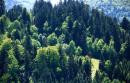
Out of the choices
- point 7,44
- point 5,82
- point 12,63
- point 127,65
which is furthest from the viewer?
point 127,65

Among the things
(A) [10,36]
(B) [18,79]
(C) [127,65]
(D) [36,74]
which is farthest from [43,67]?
(C) [127,65]

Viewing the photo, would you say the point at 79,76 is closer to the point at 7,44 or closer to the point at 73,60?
the point at 73,60

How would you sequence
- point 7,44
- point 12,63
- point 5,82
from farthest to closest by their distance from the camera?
point 7,44 < point 12,63 < point 5,82

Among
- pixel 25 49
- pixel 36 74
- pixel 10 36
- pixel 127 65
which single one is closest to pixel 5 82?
pixel 36 74

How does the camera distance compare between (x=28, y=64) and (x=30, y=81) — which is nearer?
(x=30, y=81)

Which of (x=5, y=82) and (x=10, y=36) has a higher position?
(x=10, y=36)

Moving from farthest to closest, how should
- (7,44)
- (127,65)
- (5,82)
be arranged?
(127,65) → (7,44) → (5,82)

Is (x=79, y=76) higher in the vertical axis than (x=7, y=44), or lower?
lower

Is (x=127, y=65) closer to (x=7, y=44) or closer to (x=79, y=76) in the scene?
(x=79, y=76)

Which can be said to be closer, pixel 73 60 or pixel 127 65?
pixel 73 60
